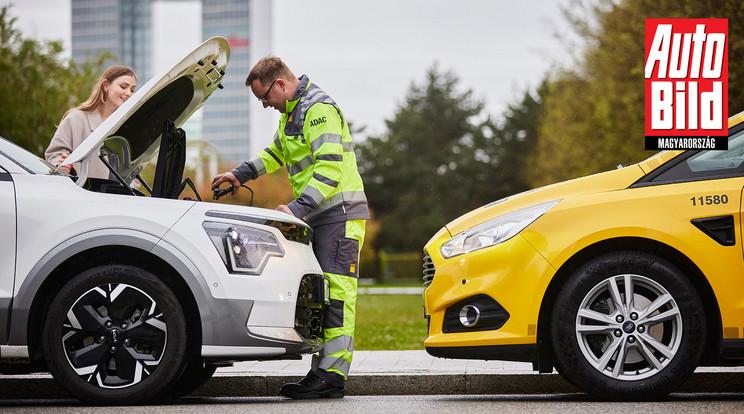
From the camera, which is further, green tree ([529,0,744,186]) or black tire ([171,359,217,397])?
green tree ([529,0,744,186])

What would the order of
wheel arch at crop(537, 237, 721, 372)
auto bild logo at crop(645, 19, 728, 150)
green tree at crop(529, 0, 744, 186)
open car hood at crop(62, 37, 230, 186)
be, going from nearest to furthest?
1. wheel arch at crop(537, 237, 721, 372)
2. open car hood at crop(62, 37, 230, 186)
3. auto bild logo at crop(645, 19, 728, 150)
4. green tree at crop(529, 0, 744, 186)

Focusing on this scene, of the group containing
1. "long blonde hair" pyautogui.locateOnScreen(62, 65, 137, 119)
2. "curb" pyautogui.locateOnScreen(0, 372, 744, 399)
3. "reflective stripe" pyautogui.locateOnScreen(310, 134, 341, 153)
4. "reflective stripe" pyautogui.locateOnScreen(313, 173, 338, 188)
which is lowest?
"curb" pyautogui.locateOnScreen(0, 372, 744, 399)

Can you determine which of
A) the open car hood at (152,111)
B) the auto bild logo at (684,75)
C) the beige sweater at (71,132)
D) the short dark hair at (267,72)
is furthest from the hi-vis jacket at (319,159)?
the auto bild logo at (684,75)

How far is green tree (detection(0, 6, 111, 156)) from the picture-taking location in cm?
2390

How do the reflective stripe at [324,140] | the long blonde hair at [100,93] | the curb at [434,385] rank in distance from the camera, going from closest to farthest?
the reflective stripe at [324,140]
the curb at [434,385]
the long blonde hair at [100,93]

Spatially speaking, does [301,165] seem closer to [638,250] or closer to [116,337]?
[116,337]

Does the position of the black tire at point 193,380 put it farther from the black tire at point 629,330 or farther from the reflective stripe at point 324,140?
the black tire at point 629,330

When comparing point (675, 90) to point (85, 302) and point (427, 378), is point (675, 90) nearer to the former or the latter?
point (427, 378)

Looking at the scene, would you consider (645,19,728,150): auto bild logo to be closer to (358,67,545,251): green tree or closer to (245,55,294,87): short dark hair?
(245,55,294,87): short dark hair

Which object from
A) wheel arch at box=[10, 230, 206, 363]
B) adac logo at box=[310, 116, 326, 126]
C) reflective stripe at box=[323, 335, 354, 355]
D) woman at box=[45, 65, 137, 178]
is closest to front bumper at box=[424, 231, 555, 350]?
reflective stripe at box=[323, 335, 354, 355]

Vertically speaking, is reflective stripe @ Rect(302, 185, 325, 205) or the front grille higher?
reflective stripe @ Rect(302, 185, 325, 205)

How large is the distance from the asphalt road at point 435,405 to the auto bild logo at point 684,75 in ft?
8.77

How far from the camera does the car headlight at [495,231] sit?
625 cm

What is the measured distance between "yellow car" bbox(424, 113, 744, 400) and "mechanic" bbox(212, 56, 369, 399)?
0.82 meters
